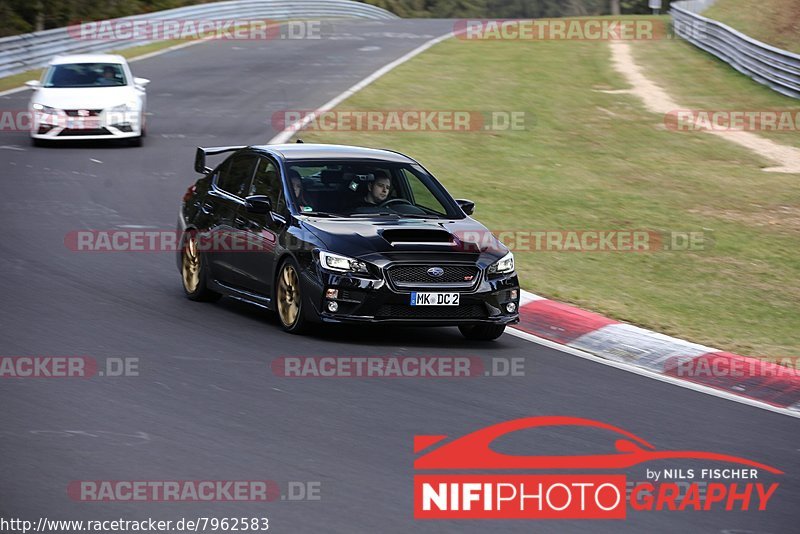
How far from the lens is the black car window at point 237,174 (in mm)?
12086

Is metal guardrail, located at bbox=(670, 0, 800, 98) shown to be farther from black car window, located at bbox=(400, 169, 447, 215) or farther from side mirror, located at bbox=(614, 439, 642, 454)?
side mirror, located at bbox=(614, 439, 642, 454)

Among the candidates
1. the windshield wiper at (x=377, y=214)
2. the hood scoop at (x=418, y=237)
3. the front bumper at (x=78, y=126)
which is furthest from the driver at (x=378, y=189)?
the front bumper at (x=78, y=126)

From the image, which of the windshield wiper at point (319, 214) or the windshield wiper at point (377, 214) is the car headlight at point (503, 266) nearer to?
the windshield wiper at point (377, 214)

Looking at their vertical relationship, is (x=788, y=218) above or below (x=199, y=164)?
below

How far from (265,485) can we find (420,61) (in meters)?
29.4

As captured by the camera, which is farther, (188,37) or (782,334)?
(188,37)

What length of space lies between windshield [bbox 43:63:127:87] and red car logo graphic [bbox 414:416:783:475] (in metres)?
16.9

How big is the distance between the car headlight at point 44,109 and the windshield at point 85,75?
0.92 metres

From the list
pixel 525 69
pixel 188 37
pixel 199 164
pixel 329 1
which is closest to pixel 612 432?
pixel 199 164

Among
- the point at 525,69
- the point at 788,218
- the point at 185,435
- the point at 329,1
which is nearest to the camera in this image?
the point at 185,435

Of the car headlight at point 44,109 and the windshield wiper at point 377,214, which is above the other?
the windshield wiper at point 377,214

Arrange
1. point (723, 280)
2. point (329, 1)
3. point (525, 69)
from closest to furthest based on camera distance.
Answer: point (723, 280), point (525, 69), point (329, 1)

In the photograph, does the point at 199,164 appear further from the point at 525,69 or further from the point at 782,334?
the point at 525,69

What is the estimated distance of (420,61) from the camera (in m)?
35.3
